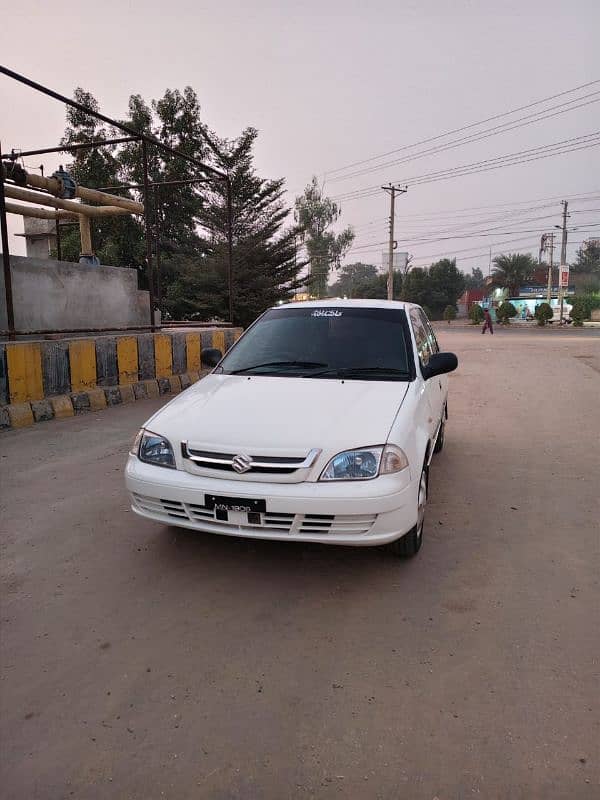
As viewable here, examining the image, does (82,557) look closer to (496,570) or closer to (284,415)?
(284,415)

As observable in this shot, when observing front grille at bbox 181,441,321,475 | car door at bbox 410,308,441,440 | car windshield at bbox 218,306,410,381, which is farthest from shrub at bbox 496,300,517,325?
front grille at bbox 181,441,321,475

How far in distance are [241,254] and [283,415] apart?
940 inches

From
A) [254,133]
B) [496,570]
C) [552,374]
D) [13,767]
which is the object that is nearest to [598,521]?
[496,570]

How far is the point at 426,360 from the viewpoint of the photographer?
15.3ft

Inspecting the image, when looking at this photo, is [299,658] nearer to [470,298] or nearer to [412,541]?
[412,541]

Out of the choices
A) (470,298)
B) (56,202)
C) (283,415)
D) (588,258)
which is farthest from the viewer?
(588,258)

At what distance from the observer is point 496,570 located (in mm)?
3463

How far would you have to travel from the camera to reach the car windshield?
4.15 m

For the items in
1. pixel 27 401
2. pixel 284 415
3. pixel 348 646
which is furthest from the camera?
pixel 27 401

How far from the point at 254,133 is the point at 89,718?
31.1m

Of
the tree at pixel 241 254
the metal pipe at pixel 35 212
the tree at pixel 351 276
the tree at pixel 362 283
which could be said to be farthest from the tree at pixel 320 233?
the tree at pixel 351 276

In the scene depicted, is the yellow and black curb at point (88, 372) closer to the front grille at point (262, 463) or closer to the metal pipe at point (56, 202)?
the metal pipe at point (56, 202)

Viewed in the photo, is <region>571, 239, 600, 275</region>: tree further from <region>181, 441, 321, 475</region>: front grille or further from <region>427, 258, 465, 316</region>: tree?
<region>181, 441, 321, 475</region>: front grille

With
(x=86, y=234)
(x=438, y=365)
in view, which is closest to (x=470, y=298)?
(x=86, y=234)
